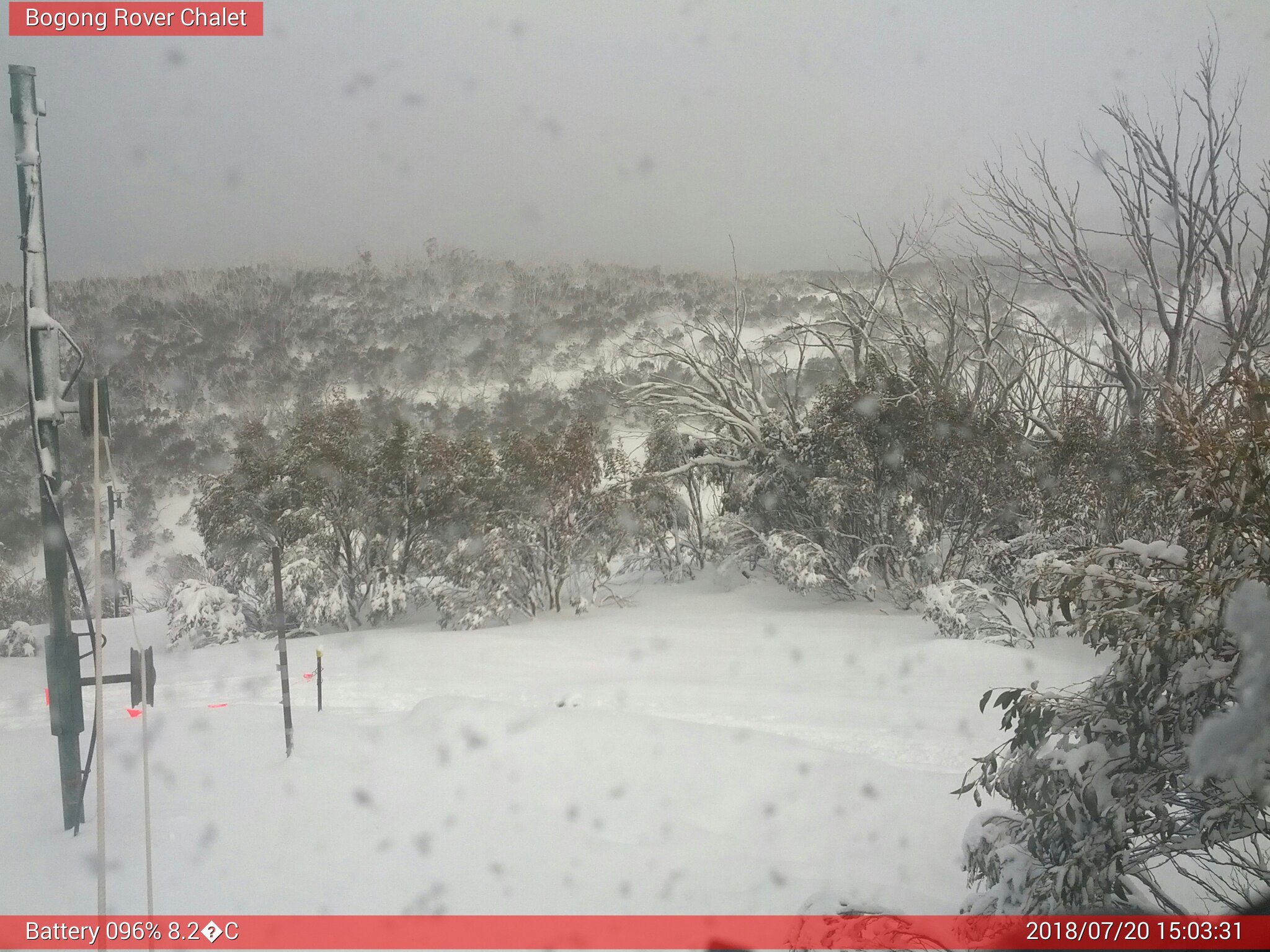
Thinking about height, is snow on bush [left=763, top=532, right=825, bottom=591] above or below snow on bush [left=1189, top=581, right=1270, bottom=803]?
below

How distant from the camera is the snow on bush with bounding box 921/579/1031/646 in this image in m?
7.91

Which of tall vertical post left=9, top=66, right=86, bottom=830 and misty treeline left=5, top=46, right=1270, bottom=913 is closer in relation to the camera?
tall vertical post left=9, top=66, right=86, bottom=830

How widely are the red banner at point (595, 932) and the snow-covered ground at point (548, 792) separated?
0.08 metres

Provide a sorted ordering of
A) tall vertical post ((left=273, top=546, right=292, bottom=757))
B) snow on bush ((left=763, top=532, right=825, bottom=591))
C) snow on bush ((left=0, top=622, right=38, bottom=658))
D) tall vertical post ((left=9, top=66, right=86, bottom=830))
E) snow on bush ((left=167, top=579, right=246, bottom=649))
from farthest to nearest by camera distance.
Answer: snow on bush ((left=0, top=622, right=38, bottom=658)) → snow on bush ((left=167, top=579, right=246, bottom=649)) → snow on bush ((left=763, top=532, right=825, bottom=591)) → tall vertical post ((left=273, top=546, right=292, bottom=757)) → tall vertical post ((left=9, top=66, right=86, bottom=830))

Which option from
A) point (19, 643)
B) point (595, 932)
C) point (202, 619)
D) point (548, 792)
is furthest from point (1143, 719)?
point (19, 643)

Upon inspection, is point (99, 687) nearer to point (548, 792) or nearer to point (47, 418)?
point (47, 418)

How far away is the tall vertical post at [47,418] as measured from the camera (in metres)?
3.53

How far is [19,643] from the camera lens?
1139cm

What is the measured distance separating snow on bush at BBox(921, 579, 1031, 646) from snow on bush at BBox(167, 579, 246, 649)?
8.92 meters

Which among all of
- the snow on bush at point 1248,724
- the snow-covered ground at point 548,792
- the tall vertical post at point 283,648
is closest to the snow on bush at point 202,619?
the snow-covered ground at point 548,792

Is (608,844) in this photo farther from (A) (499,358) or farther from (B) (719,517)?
(A) (499,358)

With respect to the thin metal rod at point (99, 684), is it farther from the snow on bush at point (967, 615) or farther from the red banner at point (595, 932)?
the snow on bush at point (967, 615)

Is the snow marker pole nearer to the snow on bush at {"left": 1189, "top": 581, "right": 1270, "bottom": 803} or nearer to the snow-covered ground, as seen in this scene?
the snow-covered ground

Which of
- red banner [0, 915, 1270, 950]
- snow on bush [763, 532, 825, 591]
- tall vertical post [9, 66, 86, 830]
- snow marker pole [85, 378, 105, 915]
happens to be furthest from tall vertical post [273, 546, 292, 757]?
snow on bush [763, 532, 825, 591]
